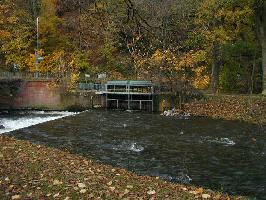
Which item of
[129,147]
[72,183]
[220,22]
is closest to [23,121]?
[129,147]

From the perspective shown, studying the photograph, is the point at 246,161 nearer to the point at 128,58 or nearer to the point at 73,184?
the point at 73,184

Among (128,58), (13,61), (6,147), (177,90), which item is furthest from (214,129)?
(13,61)

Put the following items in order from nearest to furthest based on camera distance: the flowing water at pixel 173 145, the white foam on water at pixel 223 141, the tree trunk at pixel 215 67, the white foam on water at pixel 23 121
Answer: the flowing water at pixel 173 145, the white foam on water at pixel 223 141, the white foam on water at pixel 23 121, the tree trunk at pixel 215 67

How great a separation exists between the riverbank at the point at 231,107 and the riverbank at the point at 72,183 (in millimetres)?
18751

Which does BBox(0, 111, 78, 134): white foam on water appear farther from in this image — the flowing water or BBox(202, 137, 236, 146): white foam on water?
BBox(202, 137, 236, 146): white foam on water

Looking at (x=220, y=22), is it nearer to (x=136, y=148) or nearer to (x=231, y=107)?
(x=231, y=107)

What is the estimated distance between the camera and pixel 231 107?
33.1 meters

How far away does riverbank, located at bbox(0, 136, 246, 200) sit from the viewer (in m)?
10.6

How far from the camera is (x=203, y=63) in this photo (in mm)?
45125

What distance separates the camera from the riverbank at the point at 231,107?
31.2 m

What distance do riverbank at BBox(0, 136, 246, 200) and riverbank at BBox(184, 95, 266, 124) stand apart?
18.8 meters

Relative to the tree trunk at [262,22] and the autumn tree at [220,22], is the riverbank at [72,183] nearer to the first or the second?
the autumn tree at [220,22]

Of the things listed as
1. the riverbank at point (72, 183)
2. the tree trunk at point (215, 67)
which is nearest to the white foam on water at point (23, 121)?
the tree trunk at point (215, 67)

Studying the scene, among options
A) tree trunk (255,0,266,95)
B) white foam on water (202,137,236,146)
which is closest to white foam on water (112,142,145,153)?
white foam on water (202,137,236,146)
